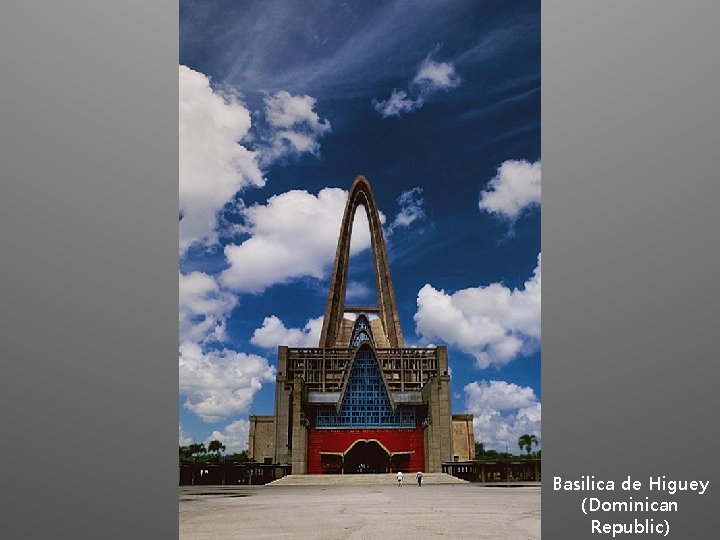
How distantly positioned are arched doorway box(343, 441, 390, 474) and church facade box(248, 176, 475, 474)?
0.06 metres

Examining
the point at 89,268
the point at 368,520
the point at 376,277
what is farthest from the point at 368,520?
the point at 376,277

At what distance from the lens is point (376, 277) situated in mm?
63344

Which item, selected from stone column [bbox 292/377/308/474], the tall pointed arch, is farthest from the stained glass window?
the tall pointed arch

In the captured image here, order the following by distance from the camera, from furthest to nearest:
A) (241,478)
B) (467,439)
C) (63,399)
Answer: (467,439)
(241,478)
(63,399)

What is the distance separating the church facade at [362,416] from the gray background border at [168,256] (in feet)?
108

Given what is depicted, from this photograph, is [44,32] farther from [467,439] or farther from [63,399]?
A: [467,439]

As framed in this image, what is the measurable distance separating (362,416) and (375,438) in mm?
1643

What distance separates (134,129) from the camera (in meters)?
5.83

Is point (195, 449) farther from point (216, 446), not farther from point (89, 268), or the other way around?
point (89, 268)

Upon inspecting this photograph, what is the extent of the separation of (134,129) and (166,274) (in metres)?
1.35

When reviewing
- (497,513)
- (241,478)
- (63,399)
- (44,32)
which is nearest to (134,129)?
(44,32)

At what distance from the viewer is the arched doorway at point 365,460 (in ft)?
135

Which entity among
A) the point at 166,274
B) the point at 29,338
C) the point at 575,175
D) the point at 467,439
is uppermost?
the point at 575,175

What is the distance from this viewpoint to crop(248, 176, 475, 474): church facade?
38.5 meters
